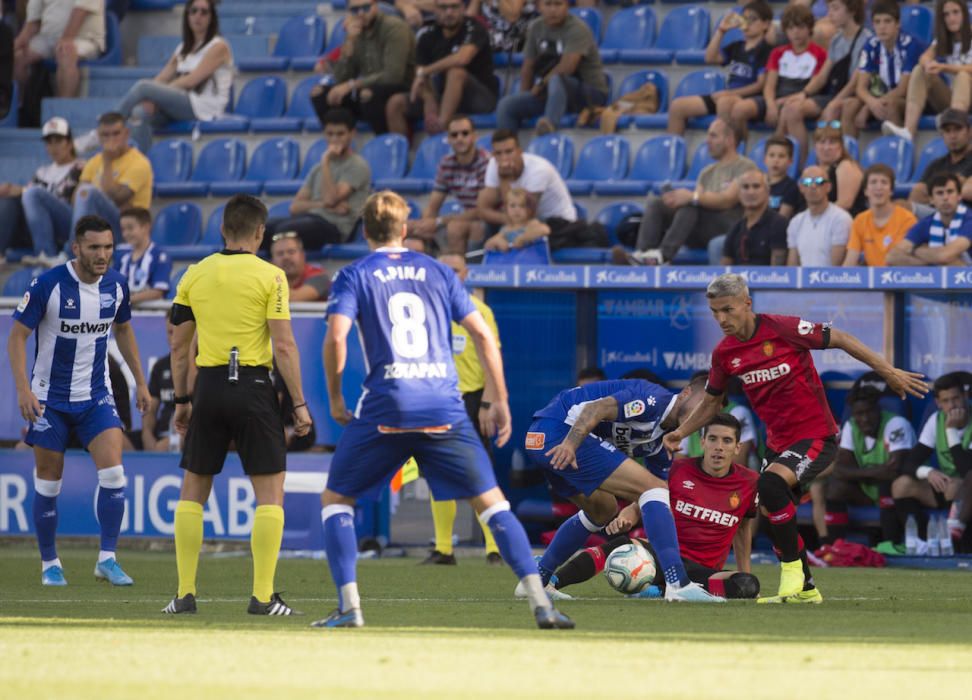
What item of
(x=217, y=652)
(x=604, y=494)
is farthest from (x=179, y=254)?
(x=217, y=652)

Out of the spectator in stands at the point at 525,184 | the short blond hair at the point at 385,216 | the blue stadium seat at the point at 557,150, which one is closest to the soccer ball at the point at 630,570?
the short blond hair at the point at 385,216

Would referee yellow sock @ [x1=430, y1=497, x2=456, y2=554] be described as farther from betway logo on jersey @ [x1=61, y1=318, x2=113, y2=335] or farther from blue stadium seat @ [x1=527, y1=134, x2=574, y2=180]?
blue stadium seat @ [x1=527, y1=134, x2=574, y2=180]

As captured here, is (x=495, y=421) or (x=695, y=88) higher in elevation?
(x=695, y=88)

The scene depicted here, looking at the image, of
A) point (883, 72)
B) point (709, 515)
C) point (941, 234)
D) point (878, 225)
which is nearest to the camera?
point (709, 515)

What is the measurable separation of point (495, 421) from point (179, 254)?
10.7 m

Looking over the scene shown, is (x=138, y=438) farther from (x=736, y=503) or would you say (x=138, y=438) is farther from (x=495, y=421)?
(x=495, y=421)

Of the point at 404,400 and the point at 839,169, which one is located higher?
the point at 839,169

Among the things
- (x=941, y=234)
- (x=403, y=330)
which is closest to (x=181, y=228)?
(x=941, y=234)

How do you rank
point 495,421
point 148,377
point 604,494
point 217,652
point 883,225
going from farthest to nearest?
point 148,377 < point 883,225 < point 604,494 < point 495,421 < point 217,652

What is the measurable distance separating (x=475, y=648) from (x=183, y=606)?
7.39ft

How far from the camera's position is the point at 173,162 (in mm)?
19172

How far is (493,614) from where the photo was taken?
8.70 m

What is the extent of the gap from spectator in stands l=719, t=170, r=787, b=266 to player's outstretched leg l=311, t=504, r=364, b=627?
7.41 metres

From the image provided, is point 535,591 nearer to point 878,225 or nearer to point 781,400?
point 781,400
